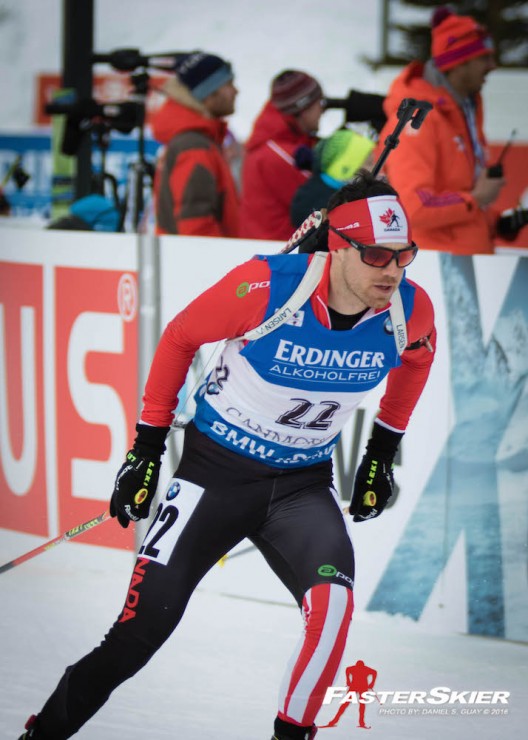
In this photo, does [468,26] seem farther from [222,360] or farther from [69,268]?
[222,360]

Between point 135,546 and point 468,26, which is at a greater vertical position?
point 468,26

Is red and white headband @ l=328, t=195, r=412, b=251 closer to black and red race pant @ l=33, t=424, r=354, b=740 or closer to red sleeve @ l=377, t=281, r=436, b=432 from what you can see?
red sleeve @ l=377, t=281, r=436, b=432

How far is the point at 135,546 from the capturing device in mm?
5109

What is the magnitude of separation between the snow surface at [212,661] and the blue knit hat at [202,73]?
2.06 m

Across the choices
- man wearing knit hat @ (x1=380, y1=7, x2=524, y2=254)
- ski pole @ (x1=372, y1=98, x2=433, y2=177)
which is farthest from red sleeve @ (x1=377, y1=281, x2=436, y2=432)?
man wearing knit hat @ (x1=380, y1=7, x2=524, y2=254)

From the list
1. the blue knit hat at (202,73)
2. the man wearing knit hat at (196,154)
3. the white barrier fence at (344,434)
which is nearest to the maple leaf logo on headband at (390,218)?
the white barrier fence at (344,434)

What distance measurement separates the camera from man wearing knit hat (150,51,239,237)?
5.31 metres

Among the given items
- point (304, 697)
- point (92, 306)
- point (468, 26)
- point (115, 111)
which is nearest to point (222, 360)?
point (304, 697)

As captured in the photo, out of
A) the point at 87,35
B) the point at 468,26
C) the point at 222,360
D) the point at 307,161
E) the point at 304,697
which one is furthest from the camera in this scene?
the point at 87,35

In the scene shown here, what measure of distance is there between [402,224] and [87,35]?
4.33 m

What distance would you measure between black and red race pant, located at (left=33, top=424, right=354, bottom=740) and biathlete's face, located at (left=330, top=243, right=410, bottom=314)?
0.54 m

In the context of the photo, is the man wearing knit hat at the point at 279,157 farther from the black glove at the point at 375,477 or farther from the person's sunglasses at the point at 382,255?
the person's sunglasses at the point at 382,255

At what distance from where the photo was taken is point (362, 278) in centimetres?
299

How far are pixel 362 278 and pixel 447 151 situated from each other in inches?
81.6
